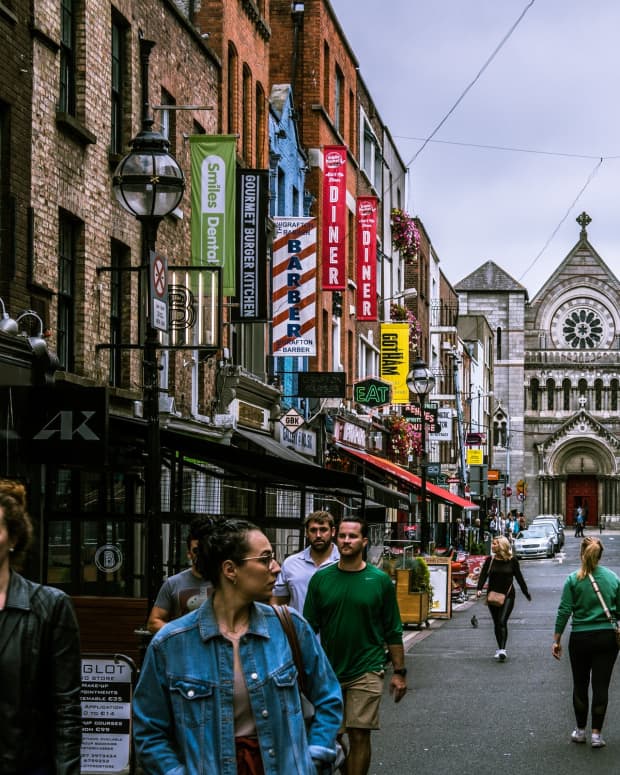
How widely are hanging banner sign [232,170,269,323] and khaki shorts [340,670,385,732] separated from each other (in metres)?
15.6

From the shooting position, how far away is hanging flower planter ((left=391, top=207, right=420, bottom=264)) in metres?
49.2

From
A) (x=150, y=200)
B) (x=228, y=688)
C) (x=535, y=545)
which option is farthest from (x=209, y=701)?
(x=535, y=545)

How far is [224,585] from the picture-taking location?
211 inches

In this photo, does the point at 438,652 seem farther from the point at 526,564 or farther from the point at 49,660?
the point at 526,564

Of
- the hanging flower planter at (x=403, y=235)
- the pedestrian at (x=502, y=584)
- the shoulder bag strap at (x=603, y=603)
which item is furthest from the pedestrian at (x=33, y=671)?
the hanging flower planter at (x=403, y=235)

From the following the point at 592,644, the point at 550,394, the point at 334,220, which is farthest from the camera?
the point at 550,394

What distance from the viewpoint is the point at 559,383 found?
4259 inches

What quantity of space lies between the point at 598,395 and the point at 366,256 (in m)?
71.0

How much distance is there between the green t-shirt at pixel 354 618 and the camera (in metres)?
9.68

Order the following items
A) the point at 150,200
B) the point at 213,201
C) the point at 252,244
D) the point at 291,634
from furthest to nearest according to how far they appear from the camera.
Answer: the point at 252,244 → the point at 213,201 → the point at 150,200 → the point at 291,634

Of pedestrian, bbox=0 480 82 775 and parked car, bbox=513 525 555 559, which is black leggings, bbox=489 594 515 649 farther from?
parked car, bbox=513 525 555 559

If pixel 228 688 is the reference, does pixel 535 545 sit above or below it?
below

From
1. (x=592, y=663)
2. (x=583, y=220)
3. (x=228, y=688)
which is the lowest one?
(x=592, y=663)

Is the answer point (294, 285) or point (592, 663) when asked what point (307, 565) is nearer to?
point (592, 663)
